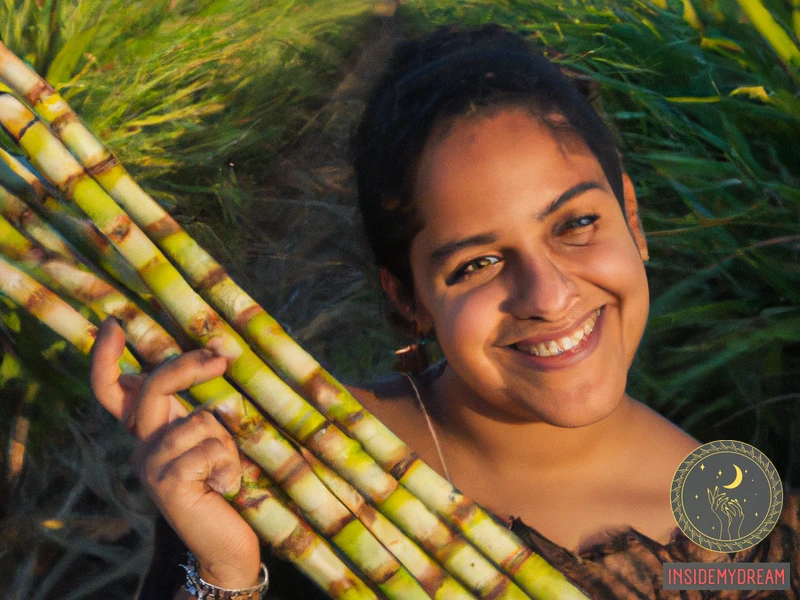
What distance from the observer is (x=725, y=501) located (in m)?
1.03

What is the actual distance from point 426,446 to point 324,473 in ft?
0.68

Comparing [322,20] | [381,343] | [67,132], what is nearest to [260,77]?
[322,20]

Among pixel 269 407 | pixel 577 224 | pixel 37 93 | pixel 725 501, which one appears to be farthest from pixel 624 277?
pixel 37 93

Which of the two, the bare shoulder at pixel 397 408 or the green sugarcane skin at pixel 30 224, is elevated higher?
the green sugarcane skin at pixel 30 224

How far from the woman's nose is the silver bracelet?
38 cm

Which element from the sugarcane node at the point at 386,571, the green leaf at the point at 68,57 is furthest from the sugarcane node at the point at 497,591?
the green leaf at the point at 68,57

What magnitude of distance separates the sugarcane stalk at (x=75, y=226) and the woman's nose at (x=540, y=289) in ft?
1.29

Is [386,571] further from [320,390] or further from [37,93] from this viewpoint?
[37,93]

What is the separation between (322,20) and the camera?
5.36ft

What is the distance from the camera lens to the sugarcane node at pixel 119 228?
34.4 inches

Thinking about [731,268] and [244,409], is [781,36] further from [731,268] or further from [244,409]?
[244,409]

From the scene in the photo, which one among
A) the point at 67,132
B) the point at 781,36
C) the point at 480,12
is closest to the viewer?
the point at 67,132

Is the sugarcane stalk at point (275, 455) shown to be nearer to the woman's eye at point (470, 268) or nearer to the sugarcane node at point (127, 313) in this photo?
the sugarcane node at point (127, 313)

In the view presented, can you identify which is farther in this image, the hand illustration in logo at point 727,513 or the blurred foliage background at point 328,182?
the blurred foliage background at point 328,182
